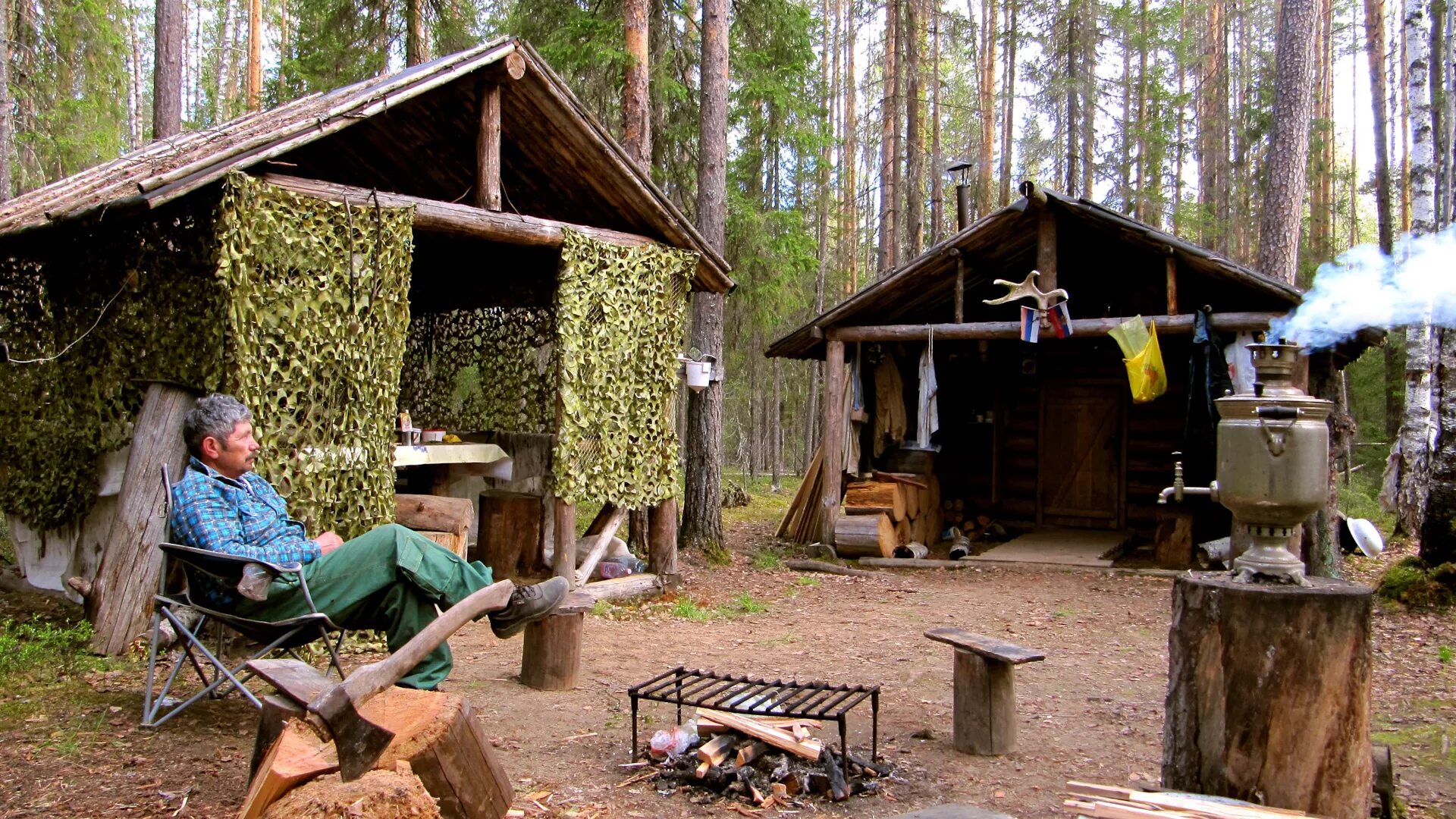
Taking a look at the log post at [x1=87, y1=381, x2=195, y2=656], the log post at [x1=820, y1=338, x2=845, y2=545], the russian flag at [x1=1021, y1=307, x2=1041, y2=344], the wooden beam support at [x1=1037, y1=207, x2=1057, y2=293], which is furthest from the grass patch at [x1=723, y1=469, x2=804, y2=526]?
the log post at [x1=87, y1=381, x2=195, y2=656]

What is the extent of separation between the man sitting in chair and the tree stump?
2.64 m

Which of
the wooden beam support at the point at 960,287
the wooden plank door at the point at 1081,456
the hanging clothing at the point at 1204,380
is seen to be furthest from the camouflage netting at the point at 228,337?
the wooden plank door at the point at 1081,456

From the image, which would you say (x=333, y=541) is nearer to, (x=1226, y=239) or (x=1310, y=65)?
(x=1310, y=65)

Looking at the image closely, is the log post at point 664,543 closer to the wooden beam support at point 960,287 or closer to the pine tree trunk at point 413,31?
the wooden beam support at point 960,287

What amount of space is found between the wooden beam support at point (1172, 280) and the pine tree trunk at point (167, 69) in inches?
424

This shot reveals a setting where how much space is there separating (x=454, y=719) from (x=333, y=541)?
1596 mm

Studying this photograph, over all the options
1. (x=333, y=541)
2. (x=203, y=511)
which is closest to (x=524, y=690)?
(x=333, y=541)

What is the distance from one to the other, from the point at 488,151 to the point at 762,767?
493 centimetres

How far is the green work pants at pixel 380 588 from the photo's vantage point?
13.3 feet

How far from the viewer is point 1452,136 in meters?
8.42

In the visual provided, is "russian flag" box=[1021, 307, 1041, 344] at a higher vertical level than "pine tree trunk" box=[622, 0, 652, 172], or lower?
lower

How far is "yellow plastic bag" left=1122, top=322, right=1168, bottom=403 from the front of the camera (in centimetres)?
993

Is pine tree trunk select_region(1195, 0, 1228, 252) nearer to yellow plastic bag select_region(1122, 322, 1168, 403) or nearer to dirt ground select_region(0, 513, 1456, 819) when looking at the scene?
yellow plastic bag select_region(1122, 322, 1168, 403)

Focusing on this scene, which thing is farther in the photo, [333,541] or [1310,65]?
[1310,65]
